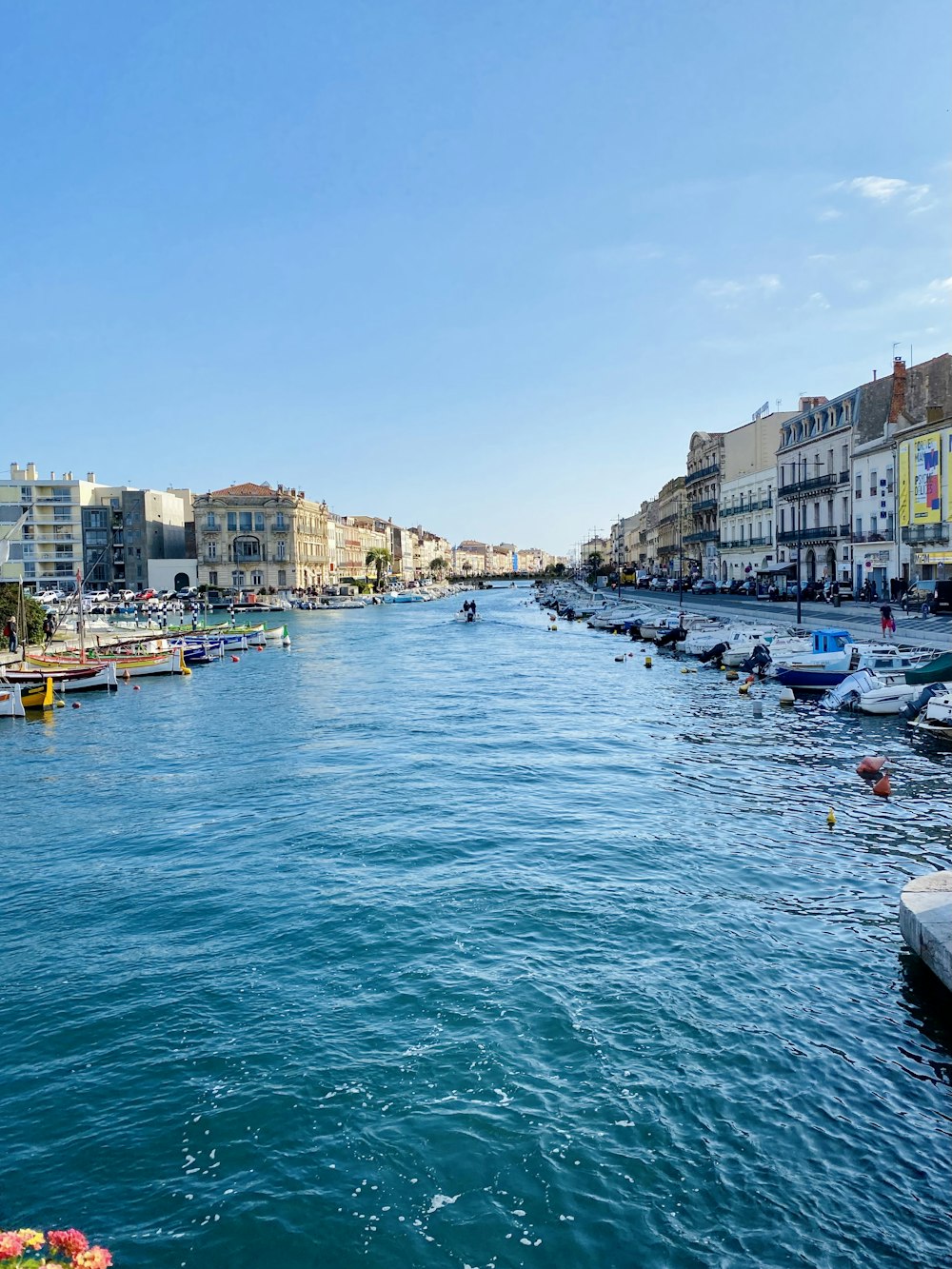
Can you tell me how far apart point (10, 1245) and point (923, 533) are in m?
53.4

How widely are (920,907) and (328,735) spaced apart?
2140 cm

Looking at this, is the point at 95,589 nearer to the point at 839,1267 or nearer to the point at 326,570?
the point at 326,570

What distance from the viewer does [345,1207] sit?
7246 mm

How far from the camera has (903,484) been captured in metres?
51.6

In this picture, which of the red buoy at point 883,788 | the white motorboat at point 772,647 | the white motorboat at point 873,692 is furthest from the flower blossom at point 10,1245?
the white motorboat at point 772,647

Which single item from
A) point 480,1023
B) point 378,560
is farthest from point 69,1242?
point 378,560

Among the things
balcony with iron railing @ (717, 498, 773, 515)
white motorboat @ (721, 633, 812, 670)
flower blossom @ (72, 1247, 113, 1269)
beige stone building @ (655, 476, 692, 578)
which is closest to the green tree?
white motorboat @ (721, 633, 812, 670)

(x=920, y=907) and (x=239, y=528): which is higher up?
(x=239, y=528)

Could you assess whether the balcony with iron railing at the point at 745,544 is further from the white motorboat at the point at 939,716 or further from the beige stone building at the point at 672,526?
the white motorboat at the point at 939,716

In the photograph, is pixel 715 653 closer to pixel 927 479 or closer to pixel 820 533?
pixel 927 479

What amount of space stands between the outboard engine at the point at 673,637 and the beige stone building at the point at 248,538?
91269 millimetres

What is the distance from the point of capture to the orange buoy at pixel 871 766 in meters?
21.4

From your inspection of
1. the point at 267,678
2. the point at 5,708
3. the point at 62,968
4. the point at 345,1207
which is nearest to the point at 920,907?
the point at 345,1207

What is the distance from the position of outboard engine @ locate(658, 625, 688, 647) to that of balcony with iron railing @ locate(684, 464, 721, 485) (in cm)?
4579
